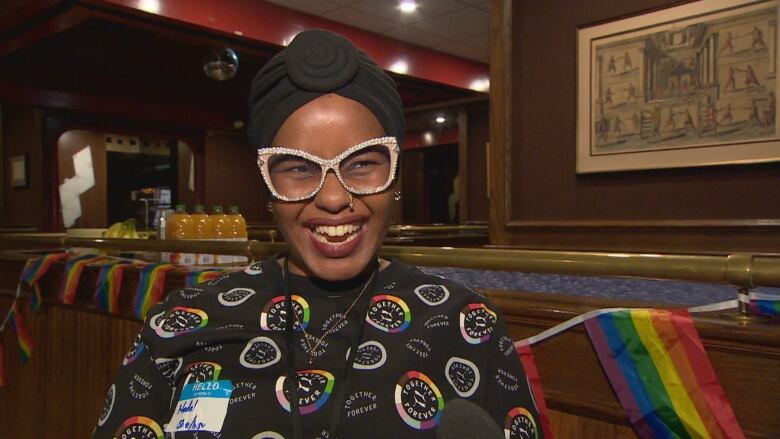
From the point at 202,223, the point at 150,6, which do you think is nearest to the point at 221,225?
the point at 202,223

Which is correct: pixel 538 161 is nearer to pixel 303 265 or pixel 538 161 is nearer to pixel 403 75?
pixel 303 265

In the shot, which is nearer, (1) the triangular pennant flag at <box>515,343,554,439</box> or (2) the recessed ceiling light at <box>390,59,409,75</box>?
(1) the triangular pennant flag at <box>515,343,554,439</box>

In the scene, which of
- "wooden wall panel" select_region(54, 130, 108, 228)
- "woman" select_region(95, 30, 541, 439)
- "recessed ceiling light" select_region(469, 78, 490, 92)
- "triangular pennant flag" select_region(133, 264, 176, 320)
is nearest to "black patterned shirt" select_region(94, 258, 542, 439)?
"woman" select_region(95, 30, 541, 439)

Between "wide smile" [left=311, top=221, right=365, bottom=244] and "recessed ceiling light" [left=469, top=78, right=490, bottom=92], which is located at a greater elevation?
"recessed ceiling light" [left=469, top=78, right=490, bottom=92]

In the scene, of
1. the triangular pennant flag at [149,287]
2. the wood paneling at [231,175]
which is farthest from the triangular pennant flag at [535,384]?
the wood paneling at [231,175]

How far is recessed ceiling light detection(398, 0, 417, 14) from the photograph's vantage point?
5695 millimetres

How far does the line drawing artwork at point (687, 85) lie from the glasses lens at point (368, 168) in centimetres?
242

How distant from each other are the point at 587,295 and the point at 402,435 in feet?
1.97

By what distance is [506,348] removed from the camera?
1006 millimetres

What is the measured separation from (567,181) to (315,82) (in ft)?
8.72

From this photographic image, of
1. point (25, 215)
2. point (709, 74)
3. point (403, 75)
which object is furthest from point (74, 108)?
point (709, 74)

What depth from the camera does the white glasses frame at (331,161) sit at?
992mm

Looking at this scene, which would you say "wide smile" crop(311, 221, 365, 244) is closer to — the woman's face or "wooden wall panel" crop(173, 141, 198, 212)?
the woman's face

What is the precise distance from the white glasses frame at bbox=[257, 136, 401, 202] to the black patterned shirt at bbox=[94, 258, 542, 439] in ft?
0.57
